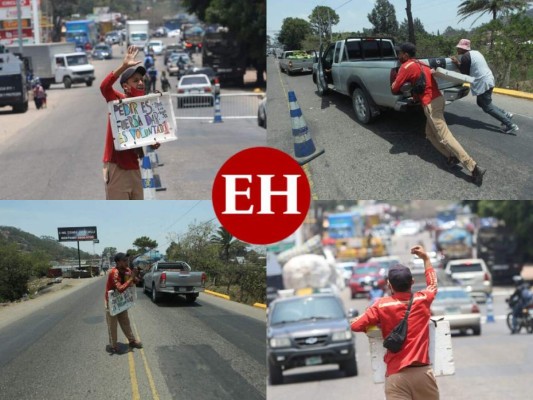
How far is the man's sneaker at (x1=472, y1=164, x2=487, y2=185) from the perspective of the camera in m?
Answer: 5.84

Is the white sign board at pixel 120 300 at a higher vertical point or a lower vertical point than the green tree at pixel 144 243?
lower

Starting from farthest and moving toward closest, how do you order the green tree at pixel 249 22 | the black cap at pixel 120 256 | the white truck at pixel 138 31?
1. the white truck at pixel 138 31
2. the green tree at pixel 249 22
3. the black cap at pixel 120 256

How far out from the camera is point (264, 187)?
5.52m

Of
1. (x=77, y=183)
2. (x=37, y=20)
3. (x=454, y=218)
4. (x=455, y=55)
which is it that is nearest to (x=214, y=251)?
(x=455, y=55)

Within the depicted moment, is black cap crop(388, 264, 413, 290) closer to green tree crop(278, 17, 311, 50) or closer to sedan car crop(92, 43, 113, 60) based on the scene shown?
green tree crop(278, 17, 311, 50)

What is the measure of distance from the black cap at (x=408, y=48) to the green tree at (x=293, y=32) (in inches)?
25.4

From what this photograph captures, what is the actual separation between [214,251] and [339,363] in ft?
6.05

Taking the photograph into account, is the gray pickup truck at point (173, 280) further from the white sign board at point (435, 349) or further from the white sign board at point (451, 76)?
the white sign board at point (451, 76)

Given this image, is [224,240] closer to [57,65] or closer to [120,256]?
[120,256]

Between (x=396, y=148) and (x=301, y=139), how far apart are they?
0.70 m

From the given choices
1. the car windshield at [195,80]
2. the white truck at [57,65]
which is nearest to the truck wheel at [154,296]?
the car windshield at [195,80]

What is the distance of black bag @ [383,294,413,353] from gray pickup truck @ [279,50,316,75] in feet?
8.39

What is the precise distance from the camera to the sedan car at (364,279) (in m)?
8.42

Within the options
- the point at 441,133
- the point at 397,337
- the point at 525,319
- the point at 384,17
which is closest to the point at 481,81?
the point at 441,133
